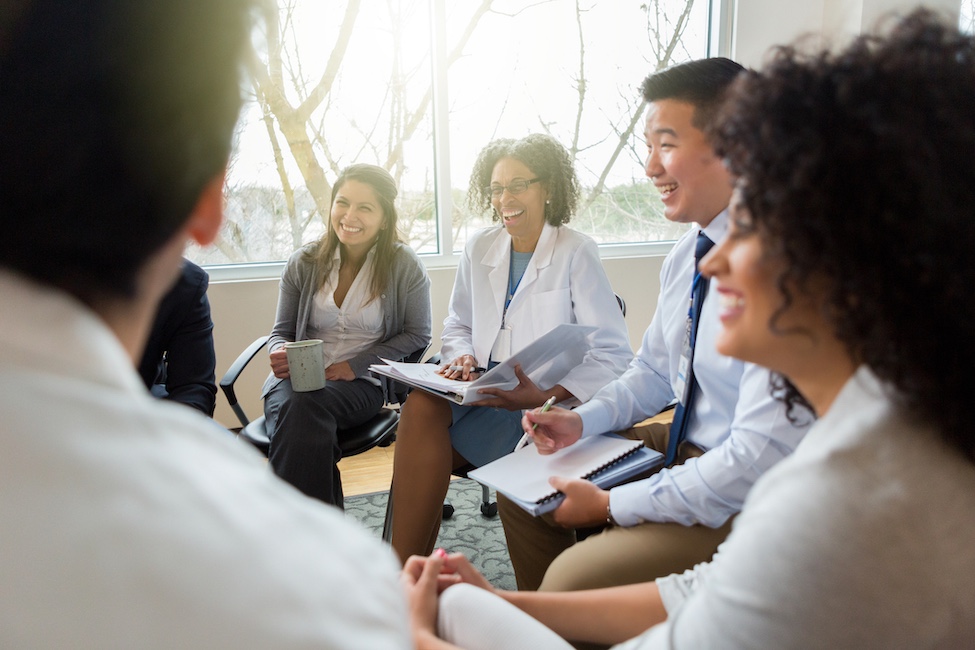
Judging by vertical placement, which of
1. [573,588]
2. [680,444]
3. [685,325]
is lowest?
[573,588]

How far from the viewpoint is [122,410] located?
398mm

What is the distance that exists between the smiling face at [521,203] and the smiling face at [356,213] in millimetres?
535

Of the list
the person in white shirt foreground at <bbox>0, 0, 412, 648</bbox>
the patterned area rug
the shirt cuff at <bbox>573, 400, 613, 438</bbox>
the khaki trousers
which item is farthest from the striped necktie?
the person in white shirt foreground at <bbox>0, 0, 412, 648</bbox>

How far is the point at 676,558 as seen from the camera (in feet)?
4.18

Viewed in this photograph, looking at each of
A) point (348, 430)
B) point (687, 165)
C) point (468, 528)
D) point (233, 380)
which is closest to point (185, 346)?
point (233, 380)

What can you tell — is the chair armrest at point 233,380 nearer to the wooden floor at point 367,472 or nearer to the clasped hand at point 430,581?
the wooden floor at point 367,472

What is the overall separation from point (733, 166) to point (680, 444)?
961 mm

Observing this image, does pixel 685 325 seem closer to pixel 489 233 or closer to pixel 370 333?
pixel 489 233

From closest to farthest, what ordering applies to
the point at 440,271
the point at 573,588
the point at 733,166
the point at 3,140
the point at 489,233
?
the point at 3,140, the point at 733,166, the point at 573,588, the point at 489,233, the point at 440,271

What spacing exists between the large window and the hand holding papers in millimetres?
1978

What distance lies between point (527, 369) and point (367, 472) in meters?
1.56

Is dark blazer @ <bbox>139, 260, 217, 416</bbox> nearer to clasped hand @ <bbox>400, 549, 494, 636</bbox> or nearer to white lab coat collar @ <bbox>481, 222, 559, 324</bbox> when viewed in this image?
white lab coat collar @ <bbox>481, 222, 559, 324</bbox>

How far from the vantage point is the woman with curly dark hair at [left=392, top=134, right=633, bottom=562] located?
204 cm

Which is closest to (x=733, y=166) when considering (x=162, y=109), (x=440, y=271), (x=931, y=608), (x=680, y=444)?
(x=931, y=608)
